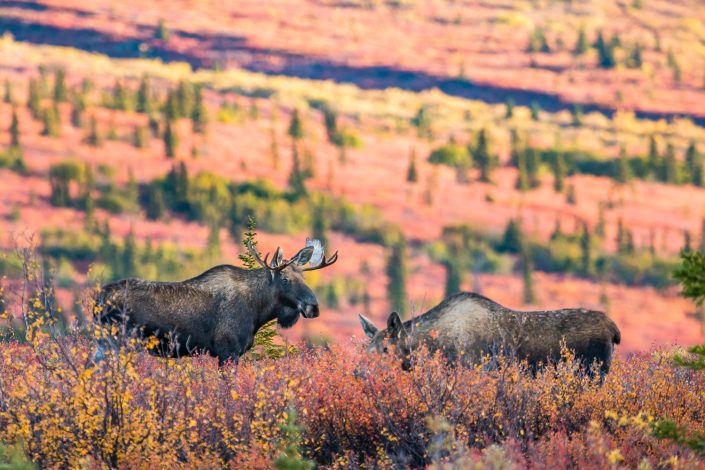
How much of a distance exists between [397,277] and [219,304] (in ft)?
246

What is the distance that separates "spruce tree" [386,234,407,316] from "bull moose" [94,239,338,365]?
66844 millimetres

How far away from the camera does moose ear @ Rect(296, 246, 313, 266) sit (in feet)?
55.5

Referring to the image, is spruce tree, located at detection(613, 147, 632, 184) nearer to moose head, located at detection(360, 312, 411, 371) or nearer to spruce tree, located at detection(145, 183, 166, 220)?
spruce tree, located at detection(145, 183, 166, 220)

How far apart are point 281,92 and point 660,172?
4608 centimetres

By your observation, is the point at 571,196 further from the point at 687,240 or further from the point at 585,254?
the point at 687,240

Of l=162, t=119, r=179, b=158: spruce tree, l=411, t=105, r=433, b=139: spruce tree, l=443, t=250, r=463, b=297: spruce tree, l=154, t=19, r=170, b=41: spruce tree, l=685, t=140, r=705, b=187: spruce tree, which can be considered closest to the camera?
l=443, t=250, r=463, b=297: spruce tree

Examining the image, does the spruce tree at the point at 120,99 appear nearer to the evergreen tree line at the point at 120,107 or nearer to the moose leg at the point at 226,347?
the evergreen tree line at the point at 120,107

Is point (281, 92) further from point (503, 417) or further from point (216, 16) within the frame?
point (503, 417)

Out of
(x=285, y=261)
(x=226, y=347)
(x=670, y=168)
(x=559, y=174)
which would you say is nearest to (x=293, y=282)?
(x=285, y=261)

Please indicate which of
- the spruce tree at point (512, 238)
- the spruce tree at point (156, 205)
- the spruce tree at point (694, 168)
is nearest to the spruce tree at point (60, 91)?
the spruce tree at point (156, 205)

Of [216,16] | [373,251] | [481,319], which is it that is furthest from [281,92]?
[481,319]

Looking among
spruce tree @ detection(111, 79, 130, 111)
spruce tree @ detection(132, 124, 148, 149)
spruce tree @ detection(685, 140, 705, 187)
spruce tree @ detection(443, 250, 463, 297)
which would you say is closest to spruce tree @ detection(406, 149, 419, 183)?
spruce tree @ detection(443, 250, 463, 297)

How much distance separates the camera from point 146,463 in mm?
12906

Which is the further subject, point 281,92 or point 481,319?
point 281,92
